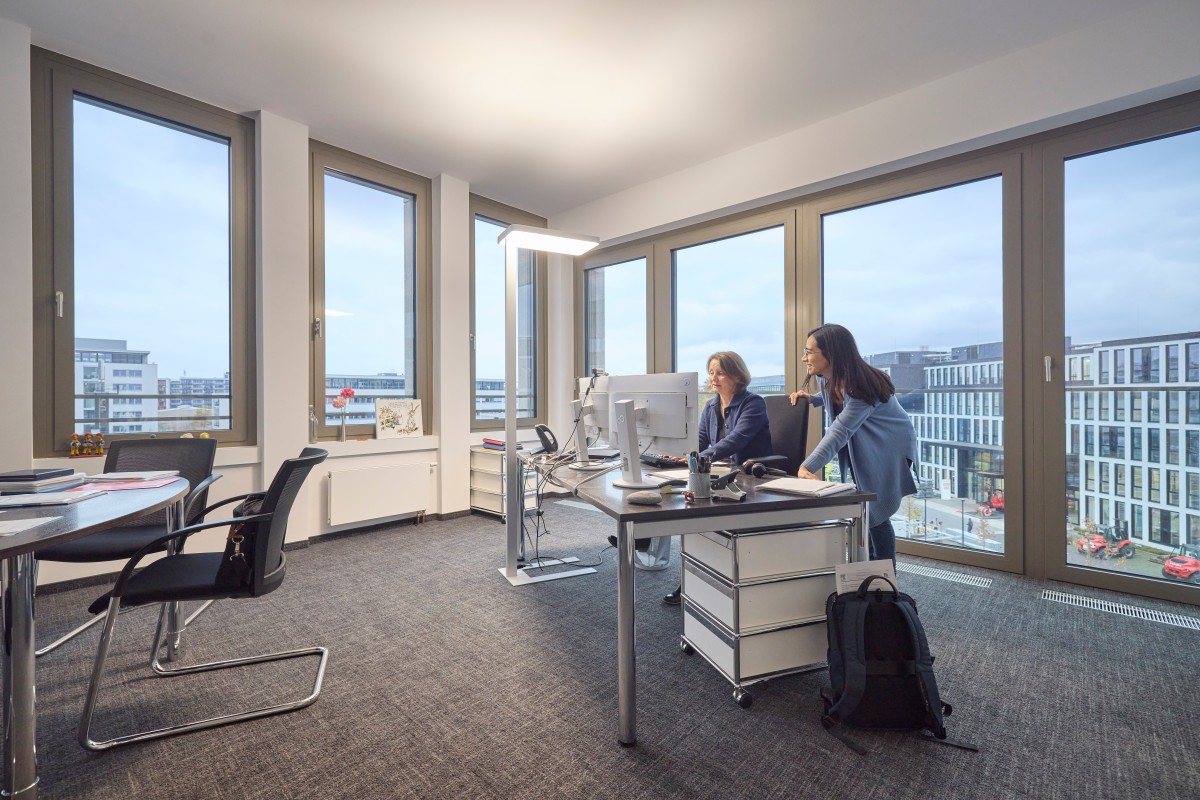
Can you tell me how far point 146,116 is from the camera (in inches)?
136

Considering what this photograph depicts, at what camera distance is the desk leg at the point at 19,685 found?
1.37 meters

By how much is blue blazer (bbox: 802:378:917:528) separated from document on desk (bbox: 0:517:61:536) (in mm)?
2705

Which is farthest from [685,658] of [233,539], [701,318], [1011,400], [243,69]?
[243,69]

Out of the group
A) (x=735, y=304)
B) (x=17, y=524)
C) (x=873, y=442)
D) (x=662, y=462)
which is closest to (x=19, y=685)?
(x=17, y=524)

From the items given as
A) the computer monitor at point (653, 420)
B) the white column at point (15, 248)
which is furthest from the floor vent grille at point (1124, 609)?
the white column at point (15, 248)

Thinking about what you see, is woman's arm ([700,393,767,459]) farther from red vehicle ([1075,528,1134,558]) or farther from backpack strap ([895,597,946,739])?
red vehicle ([1075,528,1134,558])

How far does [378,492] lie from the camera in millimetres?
4305

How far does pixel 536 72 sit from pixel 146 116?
266 cm

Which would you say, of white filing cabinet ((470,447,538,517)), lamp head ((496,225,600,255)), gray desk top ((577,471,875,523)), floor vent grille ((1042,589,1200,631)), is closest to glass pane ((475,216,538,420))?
white filing cabinet ((470,447,538,517))

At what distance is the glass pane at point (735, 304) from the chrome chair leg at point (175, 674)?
3.25 m

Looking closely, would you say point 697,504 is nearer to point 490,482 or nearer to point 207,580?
point 207,580

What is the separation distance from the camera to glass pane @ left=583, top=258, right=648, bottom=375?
5496 mm

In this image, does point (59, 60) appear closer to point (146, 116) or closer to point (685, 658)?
point (146, 116)

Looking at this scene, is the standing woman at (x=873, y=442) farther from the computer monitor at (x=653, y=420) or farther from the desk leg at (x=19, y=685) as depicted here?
the desk leg at (x=19, y=685)
